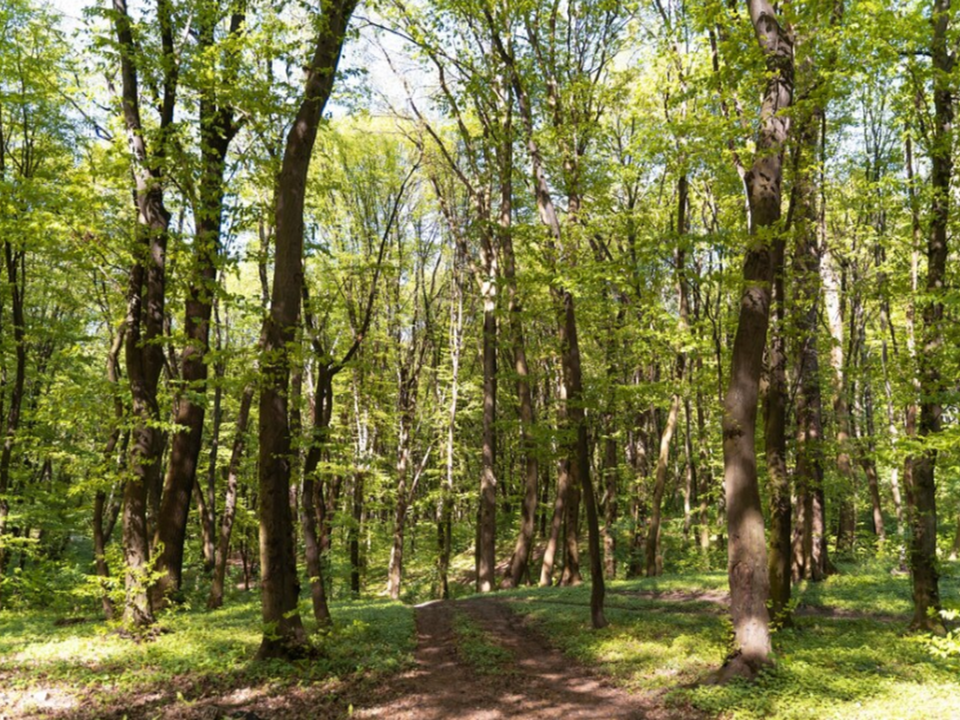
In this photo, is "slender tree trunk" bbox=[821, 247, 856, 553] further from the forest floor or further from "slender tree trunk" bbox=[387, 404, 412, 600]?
"slender tree trunk" bbox=[387, 404, 412, 600]

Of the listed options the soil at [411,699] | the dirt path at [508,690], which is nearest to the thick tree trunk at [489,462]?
the dirt path at [508,690]

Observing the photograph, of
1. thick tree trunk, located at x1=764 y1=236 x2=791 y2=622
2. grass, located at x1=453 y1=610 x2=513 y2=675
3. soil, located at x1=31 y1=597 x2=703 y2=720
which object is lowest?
grass, located at x1=453 y1=610 x2=513 y2=675

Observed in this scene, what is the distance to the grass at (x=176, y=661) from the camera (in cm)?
749

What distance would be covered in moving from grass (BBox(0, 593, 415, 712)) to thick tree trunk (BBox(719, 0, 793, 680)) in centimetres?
506

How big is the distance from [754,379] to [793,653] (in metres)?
4.17

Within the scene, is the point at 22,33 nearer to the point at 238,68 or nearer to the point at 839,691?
the point at 238,68

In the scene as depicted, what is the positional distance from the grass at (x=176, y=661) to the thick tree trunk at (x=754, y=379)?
506 cm

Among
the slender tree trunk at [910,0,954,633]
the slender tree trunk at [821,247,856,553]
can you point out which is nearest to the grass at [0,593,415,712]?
the slender tree trunk at [910,0,954,633]

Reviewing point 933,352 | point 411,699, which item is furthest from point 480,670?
point 933,352

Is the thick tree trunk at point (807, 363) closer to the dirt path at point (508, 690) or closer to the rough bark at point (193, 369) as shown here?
the dirt path at point (508, 690)

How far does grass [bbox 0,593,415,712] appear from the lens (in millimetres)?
7488

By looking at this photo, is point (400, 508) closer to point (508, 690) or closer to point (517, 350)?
point (517, 350)

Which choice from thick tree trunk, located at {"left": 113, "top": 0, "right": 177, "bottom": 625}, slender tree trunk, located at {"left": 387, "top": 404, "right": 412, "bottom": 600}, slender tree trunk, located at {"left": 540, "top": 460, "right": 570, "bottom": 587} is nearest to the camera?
thick tree trunk, located at {"left": 113, "top": 0, "right": 177, "bottom": 625}

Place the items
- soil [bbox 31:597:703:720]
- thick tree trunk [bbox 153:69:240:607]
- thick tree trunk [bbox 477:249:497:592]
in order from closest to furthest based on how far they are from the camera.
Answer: soil [bbox 31:597:703:720]
thick tree trunk [bbox 153:69:240:607]
thick tree trunk [bbox 477:249:497:592]
